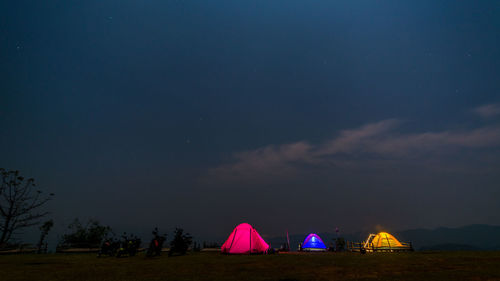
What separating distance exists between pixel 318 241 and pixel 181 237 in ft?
60.8

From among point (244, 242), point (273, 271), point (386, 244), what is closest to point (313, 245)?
point (386, 244)

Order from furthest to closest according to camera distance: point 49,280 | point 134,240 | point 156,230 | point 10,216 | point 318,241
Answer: point 318,241 → point 10,216 → point 134,240 → point 156,230 → point 49,280

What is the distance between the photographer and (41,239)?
83.0 ft

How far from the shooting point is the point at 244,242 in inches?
854

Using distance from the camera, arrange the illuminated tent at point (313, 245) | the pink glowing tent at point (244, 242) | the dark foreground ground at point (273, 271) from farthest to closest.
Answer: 1. the illuminated tent at point (313, 245)
2. the pink glowing tent at point (244, 242)
3. the dark foreground ground at point (273, 271)

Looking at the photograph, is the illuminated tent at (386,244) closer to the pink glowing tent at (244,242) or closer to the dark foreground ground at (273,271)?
the pink glowing tent at (244,242)

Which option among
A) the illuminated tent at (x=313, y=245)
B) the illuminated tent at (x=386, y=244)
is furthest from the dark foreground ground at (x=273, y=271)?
the illuminated tent at (x=313, y=245)

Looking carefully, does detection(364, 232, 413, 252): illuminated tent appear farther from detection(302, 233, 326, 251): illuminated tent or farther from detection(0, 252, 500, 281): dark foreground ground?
detection(0, 252, 500, 281): dark foreground ground

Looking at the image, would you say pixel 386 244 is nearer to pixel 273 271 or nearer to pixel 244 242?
pixel 244 242

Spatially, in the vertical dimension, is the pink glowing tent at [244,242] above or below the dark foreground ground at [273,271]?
above

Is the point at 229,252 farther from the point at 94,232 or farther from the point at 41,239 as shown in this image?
the point at 94,232

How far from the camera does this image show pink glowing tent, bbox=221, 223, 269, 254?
21453 mm

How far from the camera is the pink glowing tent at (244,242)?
70.4 ft

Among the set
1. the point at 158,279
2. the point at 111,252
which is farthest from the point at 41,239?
the point at 158,279
